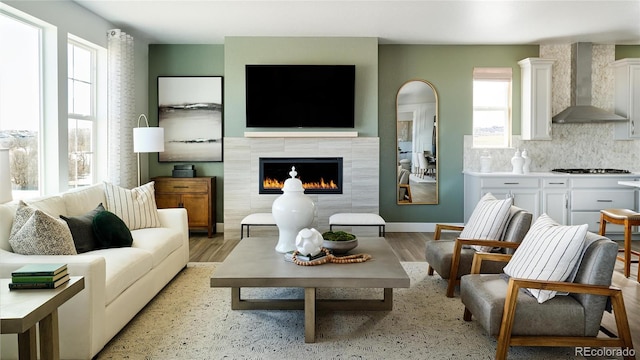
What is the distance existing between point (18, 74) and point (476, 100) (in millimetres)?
5463

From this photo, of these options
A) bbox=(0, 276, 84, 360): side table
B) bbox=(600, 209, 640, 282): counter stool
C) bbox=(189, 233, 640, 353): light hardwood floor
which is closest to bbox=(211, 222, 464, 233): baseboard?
bbox=(189, 233, 640, 353): light hardwood floor

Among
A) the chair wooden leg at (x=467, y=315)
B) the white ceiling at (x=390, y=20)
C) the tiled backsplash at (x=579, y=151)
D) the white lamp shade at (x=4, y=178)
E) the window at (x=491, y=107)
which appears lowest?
the chair wooden leg at (x=467, y=315)

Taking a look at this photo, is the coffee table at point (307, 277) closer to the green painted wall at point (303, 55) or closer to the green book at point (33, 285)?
the green book at point (33, 285)

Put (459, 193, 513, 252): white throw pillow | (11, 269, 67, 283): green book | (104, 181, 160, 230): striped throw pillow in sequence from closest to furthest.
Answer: (11, 269, 67, 283): green book → (459, 193, 513, 252): white throw pillow → (104, 181, 160, 230): striped throw pillow

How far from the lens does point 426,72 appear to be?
6602 mm

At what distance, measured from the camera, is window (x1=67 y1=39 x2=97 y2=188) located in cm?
489

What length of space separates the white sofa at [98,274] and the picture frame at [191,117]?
2.40m

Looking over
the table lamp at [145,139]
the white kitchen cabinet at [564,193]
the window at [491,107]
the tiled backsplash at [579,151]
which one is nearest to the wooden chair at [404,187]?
the tiled backsplash at [579,151]

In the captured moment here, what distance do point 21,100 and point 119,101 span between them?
1.34 meters

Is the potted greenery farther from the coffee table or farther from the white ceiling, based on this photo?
the white ceiling

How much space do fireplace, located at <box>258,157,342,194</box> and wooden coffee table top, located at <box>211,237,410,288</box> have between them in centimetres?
274

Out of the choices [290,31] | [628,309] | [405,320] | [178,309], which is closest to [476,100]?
[290,31]

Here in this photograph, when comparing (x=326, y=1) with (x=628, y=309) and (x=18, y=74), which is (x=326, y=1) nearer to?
(x=18, y=74)

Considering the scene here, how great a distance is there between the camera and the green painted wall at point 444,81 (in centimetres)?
659
